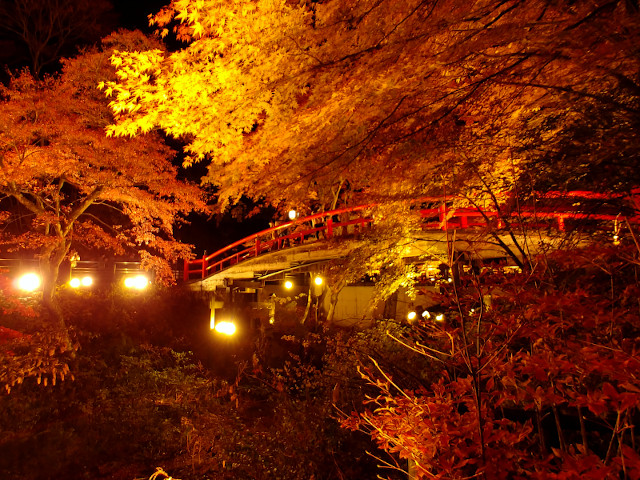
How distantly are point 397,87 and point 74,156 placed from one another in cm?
876

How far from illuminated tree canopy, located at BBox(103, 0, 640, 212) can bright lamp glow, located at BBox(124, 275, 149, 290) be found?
10.8 meters

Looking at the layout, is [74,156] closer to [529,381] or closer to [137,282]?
[137,282]

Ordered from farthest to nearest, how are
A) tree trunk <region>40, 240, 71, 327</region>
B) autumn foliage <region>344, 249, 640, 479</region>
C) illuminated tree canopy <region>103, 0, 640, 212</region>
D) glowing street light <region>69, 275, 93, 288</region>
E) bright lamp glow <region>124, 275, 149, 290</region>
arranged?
bright lamp glow <region>124, 275, 149, 290</region> < glowing street light <region>69, 275, 93, 288</region> < tree trunk <region>40, 240, 71, 327</region> < illuminated tree canopy <region>103, 0, 640, 212</region> < autumn foliage <region>344, 249, 640, 479</region>

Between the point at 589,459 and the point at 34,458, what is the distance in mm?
9942

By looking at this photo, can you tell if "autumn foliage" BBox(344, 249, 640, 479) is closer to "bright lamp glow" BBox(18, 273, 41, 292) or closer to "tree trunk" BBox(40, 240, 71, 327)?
"tree trunk" BBox(40, 240, 71, 327)

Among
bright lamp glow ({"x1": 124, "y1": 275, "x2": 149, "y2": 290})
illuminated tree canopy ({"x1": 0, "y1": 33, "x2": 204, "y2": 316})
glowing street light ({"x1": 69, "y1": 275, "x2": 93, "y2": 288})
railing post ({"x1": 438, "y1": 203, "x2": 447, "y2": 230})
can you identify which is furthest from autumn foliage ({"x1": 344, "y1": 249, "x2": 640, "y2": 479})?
glowing street light ({"x1": 69, "y1": 275, "x2": 93, "y2": 288})

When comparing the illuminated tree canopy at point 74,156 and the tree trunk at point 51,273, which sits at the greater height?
the illuminated tree canopy at point 74,156

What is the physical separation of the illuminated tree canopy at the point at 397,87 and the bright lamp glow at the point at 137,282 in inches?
425

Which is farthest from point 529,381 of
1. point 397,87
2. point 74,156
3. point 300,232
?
point 74,156

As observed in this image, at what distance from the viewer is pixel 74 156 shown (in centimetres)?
989

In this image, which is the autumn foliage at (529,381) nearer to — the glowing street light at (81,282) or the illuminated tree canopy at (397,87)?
the illuminated tree canopy at (397,87)

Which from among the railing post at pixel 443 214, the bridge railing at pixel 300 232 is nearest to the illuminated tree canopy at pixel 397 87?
the railing post at pixel 443 214

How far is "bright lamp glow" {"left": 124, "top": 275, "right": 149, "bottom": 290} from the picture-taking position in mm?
15594

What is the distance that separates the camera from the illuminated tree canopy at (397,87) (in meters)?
3.63
